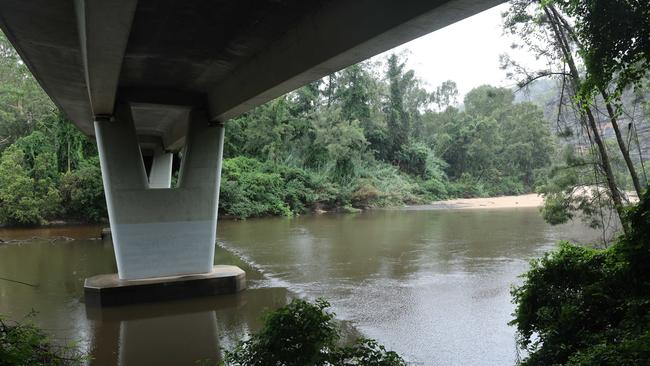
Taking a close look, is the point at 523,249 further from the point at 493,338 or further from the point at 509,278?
the point at 493,338

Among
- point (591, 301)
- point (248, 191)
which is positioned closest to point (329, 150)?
point (248, 191)

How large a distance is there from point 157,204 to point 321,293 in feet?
15.6

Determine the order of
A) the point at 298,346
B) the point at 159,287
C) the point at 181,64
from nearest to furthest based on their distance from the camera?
the point at 298,346, the point at 181,64, the point at 159,287

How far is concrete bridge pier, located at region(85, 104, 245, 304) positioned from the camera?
462 inches

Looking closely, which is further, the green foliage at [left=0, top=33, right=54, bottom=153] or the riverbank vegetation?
the green foliage at [left=0, top=33, right=54, bottom=153]

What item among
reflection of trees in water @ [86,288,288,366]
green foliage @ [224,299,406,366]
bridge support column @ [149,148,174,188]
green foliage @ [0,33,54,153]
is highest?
green foliage @ [0,33,54,153]

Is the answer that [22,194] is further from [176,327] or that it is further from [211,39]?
[211,39]

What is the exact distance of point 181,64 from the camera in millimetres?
9969

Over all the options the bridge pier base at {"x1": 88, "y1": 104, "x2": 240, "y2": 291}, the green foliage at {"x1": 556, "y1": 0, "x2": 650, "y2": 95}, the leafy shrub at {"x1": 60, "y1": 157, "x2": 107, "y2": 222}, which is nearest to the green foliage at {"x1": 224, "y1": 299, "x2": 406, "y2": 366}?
the green foliage at {"x1": 556, "y1": 0, "x2": 650, "y2": 95}

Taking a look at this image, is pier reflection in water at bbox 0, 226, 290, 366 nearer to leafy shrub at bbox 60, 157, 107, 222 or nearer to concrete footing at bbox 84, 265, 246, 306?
concrete footing at bbox 84, 265, 246, 306

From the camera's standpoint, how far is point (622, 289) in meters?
5.00

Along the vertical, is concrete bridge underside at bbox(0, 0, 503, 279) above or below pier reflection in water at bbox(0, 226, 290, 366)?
above

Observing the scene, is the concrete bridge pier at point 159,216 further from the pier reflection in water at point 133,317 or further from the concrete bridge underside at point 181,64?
the pier reflection in water at point 133,317

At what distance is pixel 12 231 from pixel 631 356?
3006 cm
